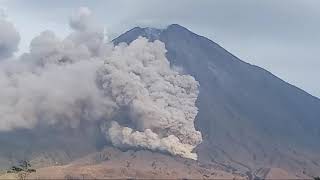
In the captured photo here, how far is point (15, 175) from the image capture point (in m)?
169

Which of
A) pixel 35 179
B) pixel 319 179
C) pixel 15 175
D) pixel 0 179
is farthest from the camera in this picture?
pixel 35 179

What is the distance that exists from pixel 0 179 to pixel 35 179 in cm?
4176

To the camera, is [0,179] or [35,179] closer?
[0,179]

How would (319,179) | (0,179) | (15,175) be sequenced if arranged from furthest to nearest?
(15,175)
(0,179)
(319,179)

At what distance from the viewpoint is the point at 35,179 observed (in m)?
200

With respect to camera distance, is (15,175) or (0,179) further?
(15,175)

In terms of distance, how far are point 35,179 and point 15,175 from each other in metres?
A: 30.8

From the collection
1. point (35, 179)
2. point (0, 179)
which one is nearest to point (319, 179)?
point (0, 179)

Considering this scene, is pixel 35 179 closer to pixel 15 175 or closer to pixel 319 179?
pixel 15 175

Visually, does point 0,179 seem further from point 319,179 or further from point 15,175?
point 319,179

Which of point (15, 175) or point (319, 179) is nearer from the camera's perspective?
point (319, 179)

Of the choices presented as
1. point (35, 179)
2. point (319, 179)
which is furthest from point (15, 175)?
point (319, 179)

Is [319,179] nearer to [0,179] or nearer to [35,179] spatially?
[0,179]

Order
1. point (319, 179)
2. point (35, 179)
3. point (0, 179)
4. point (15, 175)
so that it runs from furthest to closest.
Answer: point (35, 179) < point (15, 175) < point (0, 179) < point (319, 179)
